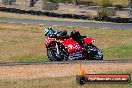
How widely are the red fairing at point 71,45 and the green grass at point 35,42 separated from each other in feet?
11.8

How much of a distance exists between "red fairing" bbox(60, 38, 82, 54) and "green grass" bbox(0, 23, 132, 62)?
3.58 m

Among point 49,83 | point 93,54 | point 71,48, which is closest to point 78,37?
point 71,48

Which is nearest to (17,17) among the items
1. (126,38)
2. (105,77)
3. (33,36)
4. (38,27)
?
(38,27)

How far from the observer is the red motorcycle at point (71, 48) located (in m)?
24.7

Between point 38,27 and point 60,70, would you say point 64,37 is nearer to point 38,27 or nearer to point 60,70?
point 60,70

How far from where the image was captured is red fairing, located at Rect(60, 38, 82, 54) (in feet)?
81.0

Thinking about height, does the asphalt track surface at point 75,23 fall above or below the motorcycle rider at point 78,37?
below

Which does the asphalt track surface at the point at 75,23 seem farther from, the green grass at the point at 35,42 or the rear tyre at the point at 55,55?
the rear tyre at the point at 55,55

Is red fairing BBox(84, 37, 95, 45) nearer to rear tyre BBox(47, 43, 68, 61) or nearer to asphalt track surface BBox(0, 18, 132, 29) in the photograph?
rear tyre BBox(47, 43, 68, 61)

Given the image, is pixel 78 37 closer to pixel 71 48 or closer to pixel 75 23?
pixel 71 48

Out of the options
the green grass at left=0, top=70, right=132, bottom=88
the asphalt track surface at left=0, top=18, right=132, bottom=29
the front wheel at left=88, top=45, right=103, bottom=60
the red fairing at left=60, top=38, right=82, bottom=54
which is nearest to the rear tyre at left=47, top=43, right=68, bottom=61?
the red fairing at left=60, top=38, right=82, bottom=54

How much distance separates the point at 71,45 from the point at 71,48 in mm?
179

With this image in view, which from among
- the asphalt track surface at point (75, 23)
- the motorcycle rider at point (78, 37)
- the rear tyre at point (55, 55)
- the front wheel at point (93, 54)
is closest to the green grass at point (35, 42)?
the asphalt track surface at point (75, 23)

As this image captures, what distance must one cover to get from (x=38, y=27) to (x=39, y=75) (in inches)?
1160
